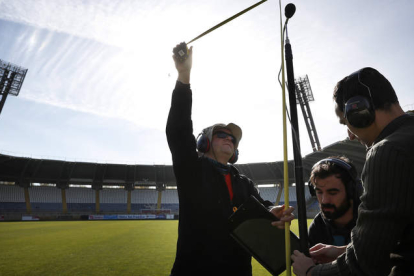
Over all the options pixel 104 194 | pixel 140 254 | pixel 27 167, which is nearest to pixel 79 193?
pixel 104 194

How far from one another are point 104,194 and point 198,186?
4407 centimetres

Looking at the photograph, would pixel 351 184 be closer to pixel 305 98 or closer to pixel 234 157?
pixel 234 157

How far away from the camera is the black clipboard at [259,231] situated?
1.68 metres

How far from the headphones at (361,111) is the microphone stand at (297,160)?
0.29 m

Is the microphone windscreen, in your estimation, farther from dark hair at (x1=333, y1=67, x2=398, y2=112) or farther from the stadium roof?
the stadium roof

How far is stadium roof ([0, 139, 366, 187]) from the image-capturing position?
117ft

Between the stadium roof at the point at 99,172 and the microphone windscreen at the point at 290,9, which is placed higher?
the stadium roof at the point at 99,172

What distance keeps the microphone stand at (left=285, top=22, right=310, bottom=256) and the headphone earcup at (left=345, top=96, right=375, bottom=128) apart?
0.95 feet

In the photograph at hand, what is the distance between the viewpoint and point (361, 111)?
4.08 feet

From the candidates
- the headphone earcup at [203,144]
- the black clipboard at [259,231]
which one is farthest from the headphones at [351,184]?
the headphone earcup at [203,144]

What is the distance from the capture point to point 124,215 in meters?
34.8

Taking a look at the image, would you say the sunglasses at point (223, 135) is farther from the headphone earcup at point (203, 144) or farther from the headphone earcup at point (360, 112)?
the headphone earcup at point (360, 112)

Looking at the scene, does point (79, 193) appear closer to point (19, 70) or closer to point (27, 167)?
point (27, 167)

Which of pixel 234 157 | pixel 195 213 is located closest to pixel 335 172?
pixel 234 157
